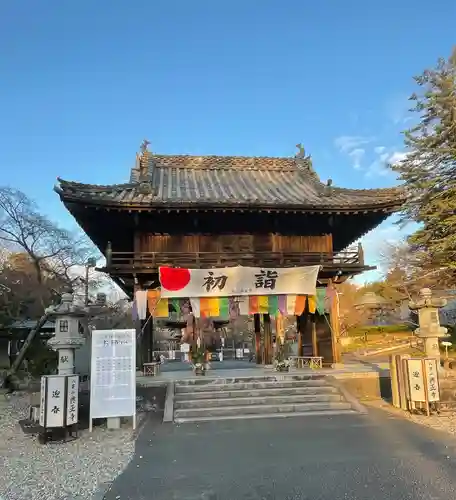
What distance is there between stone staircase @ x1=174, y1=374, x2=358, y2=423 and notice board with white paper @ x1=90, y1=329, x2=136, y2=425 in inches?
58.8

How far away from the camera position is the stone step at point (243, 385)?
1255 cm

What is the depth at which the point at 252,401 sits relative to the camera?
11.8m

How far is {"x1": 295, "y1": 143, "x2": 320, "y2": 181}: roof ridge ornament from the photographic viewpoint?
65.9ft

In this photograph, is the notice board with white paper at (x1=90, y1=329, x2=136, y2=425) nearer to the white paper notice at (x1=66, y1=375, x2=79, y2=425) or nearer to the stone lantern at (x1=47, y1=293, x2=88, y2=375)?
the white paper notice at (x1=66, y1=375, x2=79, y2=425)

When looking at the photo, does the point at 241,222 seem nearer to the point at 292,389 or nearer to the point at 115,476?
the point at 292,389

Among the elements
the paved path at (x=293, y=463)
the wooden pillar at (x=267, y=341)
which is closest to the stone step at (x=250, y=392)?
the paved path at (x=293, y=463)

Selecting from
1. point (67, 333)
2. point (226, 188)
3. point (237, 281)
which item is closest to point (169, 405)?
point (67, 333)

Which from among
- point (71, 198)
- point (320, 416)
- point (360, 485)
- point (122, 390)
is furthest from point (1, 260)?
point (360, 485)

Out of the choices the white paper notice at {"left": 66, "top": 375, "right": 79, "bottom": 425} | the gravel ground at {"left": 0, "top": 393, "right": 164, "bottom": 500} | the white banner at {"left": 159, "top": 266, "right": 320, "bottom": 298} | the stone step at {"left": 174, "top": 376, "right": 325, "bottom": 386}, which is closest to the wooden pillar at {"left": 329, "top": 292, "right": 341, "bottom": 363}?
the white banner at {"left": 159, "top": 266, "right": 320, "bottom": 298}

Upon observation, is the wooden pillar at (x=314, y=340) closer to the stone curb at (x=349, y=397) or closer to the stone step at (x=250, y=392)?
the stone curb at (x=349, y=397)

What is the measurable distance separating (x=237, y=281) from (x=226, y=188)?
4.39 meters

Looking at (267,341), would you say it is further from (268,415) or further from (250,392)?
(268,415)

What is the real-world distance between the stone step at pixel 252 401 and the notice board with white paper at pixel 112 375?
203 cm

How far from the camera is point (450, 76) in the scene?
23062 mm
